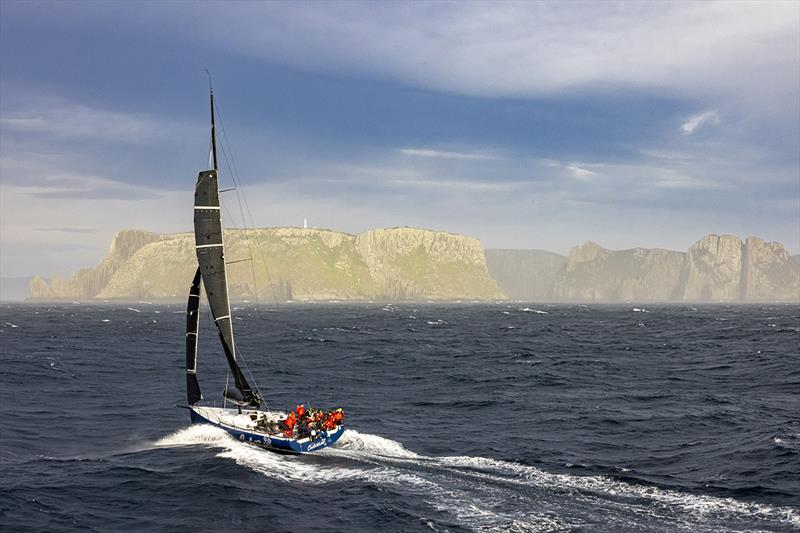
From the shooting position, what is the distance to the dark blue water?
25172mm

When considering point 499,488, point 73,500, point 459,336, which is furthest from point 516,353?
point 73,500

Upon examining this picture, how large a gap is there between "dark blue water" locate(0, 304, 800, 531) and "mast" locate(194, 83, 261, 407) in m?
5.80

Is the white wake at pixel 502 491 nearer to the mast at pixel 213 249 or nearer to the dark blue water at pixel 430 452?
the dark blue water at pixel 430 452

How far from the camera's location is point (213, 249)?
1414 inches

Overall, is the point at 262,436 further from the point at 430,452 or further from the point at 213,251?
the point at 213,251

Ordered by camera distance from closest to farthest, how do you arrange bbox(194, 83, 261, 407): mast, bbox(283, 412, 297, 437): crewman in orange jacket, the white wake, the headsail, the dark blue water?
the white wake
the dark blue water
bbox(283, 412, 297, 437): crewman in orange jacket
bbox(194, 83, 261, 407): mast
the headsail

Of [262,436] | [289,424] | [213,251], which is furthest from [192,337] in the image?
[289,424]

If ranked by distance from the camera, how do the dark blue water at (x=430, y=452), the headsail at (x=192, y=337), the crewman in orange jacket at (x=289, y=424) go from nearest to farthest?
the dark blue water at (x=430, y=452) < the crewman in orange jacket at (x=289, y=424) < the headsail at (x=192, y=337)

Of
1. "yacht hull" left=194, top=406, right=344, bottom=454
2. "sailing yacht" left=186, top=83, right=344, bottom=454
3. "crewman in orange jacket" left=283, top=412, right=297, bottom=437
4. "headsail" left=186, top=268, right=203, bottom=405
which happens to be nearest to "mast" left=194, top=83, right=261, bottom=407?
"sailing yacht" left=186, top=83, right=344, bottom=454

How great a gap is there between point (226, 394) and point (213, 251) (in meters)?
8.28

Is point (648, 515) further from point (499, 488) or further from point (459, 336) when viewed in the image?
point (459, 336)

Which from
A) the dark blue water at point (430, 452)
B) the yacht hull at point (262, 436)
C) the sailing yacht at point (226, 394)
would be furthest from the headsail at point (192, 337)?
the dark blue water at point (430, 452)

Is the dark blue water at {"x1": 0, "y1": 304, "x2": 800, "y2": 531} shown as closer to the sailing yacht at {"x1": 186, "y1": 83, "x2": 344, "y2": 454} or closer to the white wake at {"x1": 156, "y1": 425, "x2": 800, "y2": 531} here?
the white wake at {"x1": 156, "y1": 425, "x2": 800, "y2": 531}

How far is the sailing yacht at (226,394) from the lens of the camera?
111 feet
